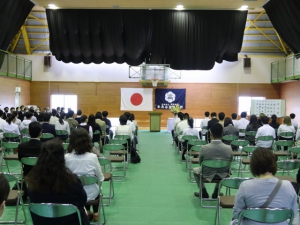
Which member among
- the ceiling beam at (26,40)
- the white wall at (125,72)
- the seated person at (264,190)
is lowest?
the seated person at (264,190)

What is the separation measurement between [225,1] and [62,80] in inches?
437

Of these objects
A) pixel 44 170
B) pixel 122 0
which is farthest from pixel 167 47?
pixel 44 170

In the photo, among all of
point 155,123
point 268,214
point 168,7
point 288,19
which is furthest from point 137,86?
point 268,214

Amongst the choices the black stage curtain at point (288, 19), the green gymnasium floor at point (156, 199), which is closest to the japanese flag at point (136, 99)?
the black stage curtain at point (288, 19)

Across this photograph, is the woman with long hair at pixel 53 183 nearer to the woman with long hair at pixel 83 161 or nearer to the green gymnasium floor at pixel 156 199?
the woman with long hair at pixel 83 161

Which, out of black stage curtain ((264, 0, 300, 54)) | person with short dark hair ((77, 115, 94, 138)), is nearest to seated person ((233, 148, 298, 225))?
person with short dark hair ((77, 115, 94, 138))

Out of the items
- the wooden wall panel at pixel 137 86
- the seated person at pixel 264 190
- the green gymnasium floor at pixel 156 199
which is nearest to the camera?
the seated person at pixel 264 190

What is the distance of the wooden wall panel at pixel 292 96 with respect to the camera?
16.3 m

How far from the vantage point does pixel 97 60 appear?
14.4 metres

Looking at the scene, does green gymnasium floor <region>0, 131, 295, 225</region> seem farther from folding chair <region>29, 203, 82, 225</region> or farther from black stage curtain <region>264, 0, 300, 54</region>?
black stage curtain <region>264, 0, 300, 54</region>

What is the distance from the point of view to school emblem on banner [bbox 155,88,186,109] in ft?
60.2

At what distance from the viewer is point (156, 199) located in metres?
5.10

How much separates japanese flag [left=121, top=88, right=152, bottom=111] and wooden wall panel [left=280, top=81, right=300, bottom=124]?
7984 millimetres

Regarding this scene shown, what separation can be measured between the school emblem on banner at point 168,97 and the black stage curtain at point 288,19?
313 inches
